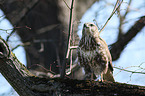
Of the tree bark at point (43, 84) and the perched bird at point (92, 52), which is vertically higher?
the perched bird at point (92, 52)

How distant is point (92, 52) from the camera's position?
12.3 ft

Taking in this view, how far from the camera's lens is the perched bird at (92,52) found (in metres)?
3.75

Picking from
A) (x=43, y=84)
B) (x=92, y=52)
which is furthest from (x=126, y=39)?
(x=43, y=84)

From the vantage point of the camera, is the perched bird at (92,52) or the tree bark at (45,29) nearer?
the perched bird at (92,52)

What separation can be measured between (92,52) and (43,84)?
136 cm

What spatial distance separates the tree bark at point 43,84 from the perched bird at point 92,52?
1.01 metres

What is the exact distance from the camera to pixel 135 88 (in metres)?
2.59

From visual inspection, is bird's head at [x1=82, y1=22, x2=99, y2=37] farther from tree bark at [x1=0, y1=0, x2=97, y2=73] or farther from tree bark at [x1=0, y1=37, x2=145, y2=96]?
tree bark at [x1=0, y1=0, x2=97, y2=73]

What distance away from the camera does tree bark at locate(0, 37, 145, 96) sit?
8.80 feet

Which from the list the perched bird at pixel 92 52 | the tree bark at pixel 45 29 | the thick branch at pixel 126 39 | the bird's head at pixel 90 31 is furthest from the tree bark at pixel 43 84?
the tree bark at pixel 45 29

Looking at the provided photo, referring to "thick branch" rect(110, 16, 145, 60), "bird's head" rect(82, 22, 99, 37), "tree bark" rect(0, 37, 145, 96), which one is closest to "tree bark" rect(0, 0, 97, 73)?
"thick branch" rect(110, 16, 145, 60)

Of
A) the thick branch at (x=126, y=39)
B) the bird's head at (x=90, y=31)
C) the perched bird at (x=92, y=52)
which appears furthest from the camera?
the thick branch at (x=126, y=39)

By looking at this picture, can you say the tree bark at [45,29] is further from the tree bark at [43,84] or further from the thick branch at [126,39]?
the tree bark at [43,84]

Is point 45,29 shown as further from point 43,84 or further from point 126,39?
point 43,84
